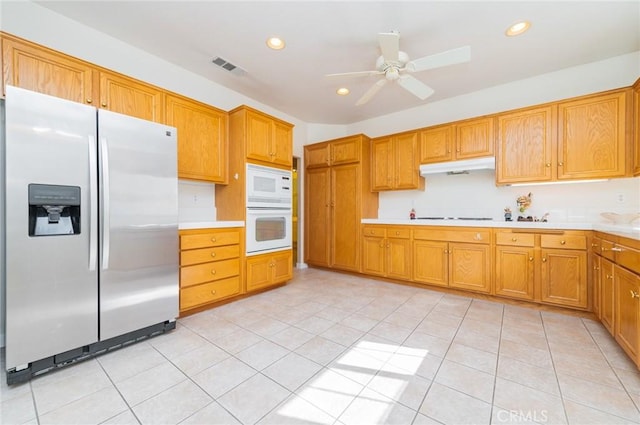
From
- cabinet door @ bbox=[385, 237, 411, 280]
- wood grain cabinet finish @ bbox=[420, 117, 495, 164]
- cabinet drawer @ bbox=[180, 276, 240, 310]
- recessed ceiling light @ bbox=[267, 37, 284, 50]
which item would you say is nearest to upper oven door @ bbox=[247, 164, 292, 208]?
cabinet drawer @ bbox=[180, 276, 240, 310]

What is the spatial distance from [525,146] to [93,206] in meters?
4.21

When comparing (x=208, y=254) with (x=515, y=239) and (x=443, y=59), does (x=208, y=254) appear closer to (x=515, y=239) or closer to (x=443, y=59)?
(x=443, y=59)

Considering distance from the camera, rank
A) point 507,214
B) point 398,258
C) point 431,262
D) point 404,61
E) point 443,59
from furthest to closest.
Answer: point 398,258
point 431,262
point 507,214
point 404,61
point 443,59

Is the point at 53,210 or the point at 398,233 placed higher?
the point at 53,210

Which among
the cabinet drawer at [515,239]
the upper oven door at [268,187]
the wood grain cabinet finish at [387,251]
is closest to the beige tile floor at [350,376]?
the cabinet drawer at [515,239]

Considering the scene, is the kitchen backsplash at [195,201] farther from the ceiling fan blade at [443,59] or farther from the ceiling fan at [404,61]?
the ceiling fan blade at [443,59]

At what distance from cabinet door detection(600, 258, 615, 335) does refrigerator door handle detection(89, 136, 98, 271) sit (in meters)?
3.80

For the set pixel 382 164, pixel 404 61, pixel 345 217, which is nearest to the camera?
pixel 404 61

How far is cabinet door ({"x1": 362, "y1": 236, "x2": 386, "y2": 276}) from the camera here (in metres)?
3.72

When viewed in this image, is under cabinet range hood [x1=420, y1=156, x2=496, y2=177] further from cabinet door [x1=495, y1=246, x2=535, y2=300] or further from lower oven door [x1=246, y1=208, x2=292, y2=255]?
lower oven door [x1=246, y1=208, x2=292, y2=255]

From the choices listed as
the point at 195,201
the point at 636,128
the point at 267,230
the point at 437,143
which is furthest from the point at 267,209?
the point at 636,128

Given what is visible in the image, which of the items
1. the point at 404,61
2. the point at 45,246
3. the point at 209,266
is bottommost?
the point at 209,266

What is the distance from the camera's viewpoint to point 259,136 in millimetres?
3094

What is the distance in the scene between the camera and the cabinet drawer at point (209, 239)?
94.1 inches
